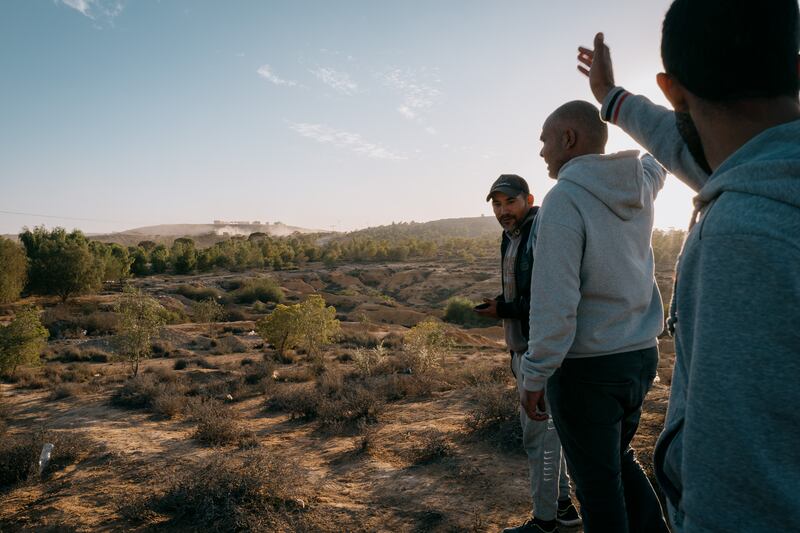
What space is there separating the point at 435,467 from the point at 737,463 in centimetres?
437

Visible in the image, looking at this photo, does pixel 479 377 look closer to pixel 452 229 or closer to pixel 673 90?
pixel 673 90

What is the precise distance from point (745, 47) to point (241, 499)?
428 centimetres

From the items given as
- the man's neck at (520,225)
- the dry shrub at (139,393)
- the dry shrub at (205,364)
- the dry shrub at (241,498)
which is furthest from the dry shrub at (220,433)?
the dry shrub at (205,364)

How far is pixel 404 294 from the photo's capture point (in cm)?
4559

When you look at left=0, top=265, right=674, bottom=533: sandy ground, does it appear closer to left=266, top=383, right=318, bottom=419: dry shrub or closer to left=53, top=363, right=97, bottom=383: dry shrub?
left=266, top=383, right=318, bottom=419: dry shrub

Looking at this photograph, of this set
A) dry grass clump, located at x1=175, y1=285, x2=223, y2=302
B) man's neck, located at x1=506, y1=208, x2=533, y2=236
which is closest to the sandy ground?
man's neck, located at x1=506, y1=208, x2=533, y2=236

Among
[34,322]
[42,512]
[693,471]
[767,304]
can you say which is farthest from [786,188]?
[34,322]

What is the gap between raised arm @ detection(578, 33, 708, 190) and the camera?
1.38 metres

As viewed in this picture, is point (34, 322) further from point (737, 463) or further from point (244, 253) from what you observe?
point (244, 253)

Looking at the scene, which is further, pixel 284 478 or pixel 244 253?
pixel 244 253

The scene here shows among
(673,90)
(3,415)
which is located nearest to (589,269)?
(673,90)

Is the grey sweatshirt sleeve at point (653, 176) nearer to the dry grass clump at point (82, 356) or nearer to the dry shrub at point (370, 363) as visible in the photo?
the dry shrub at point (370, 363)

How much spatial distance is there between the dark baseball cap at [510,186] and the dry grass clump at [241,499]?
9.50 feet

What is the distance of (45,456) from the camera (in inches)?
205
